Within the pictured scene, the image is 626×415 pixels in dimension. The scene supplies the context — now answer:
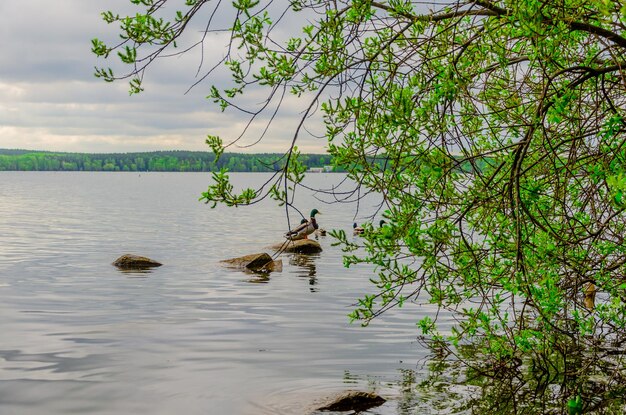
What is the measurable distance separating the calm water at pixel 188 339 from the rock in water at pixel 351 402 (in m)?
0.20

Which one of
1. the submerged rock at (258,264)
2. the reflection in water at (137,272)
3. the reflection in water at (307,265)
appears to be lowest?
the reflection in water at (137,272)

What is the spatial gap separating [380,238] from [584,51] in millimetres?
3877

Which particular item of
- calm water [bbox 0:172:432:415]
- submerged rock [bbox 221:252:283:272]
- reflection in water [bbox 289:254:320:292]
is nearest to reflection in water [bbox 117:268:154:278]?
calm water [bbox 0:172:432:415]

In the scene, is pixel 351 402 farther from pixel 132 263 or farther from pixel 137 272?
pixel 132 263

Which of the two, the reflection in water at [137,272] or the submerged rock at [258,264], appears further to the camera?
the submerged rock at [258,264]

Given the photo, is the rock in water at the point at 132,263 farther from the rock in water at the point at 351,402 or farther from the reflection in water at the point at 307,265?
the rock in water at the point at 351,402

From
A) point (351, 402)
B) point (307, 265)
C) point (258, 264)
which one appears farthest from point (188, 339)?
point (307, 265)

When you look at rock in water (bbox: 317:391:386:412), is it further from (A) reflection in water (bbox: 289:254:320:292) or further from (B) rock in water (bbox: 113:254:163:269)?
(B) rock in water (bbox: 113:254:163:269)

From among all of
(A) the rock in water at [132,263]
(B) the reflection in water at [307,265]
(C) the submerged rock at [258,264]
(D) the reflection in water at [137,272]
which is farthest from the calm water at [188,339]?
(A) the rock in water at [132,263]

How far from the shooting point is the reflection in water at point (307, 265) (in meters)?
27.6

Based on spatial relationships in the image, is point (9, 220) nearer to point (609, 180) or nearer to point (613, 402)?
point (613, 402)

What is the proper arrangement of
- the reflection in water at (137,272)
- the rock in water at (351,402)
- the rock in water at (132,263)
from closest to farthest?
the rock in water at (351,402), the reflection in water at (137,272), the rock in water at (132,263)

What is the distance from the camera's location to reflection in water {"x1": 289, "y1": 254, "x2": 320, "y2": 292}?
90.6ft

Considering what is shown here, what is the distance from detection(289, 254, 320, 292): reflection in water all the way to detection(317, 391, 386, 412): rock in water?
13215mm
